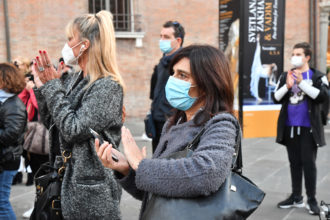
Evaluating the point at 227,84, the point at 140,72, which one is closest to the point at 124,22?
the point at 140,72

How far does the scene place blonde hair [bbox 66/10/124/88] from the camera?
2455 mm

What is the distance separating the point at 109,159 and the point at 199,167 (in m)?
0.45

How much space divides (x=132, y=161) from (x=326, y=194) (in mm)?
4351

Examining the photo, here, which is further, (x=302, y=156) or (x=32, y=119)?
(x=32, y=119)

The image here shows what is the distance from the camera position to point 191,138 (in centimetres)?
170

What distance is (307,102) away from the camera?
4.66 metres

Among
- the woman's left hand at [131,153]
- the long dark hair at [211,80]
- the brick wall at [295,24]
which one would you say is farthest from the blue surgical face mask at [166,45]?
the brick wall at [295,24]

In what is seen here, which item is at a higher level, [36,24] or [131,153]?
[36,24]

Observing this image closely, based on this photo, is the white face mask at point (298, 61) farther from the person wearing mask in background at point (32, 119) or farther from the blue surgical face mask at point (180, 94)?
the blue surgical face mask at point (180, 94)

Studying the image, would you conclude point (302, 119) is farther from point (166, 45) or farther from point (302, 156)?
point (166, 45)

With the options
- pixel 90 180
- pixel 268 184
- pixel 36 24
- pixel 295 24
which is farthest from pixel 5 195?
pixel 295 24

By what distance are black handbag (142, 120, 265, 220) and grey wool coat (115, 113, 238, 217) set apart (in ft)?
0.09

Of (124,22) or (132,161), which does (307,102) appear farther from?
(124,22)

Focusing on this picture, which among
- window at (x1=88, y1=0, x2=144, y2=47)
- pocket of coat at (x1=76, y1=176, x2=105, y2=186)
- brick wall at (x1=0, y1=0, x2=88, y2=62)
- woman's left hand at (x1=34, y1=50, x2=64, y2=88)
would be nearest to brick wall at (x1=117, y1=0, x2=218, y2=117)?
window at (x1=88, y1=0, x2=144, y2=47)
